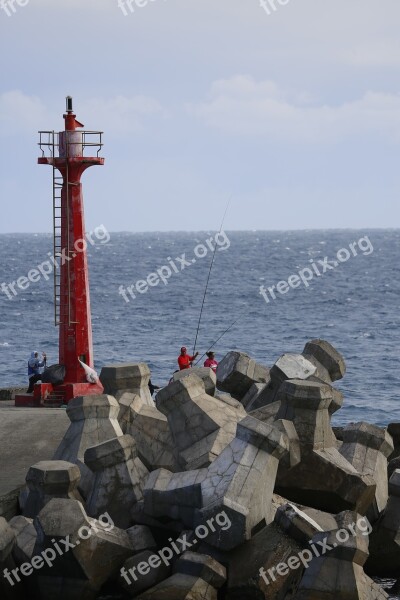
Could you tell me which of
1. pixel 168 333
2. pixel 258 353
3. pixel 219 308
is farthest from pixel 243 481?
pixel 219 308

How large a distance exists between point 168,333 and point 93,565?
1230 inches

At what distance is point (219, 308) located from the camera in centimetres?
5228

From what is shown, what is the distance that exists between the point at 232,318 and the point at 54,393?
101 ft

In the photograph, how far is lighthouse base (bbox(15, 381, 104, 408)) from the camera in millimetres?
16078

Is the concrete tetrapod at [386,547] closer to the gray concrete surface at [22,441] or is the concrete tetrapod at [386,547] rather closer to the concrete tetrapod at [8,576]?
the concrete tetrapod at [8,576]

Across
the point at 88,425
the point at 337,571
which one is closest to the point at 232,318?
the point at 88,425

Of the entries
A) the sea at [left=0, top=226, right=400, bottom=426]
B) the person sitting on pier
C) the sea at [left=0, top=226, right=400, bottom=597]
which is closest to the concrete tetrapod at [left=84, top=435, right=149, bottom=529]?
the sea at [left=0, top=226, right=400, bottom=597]

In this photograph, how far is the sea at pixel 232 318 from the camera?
29922 mm

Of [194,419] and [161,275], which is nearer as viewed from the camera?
[194,419]

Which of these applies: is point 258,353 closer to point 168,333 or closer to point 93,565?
point 168,333

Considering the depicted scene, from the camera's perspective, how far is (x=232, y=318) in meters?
46.9

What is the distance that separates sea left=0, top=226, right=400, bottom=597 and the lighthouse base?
172 centimetres

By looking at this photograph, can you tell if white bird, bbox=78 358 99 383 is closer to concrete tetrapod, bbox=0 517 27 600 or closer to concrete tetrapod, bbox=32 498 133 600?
concrete tetrapod, bbox=0 517 27 600

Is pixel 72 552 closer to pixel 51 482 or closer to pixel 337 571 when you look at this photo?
pixel 51 482
